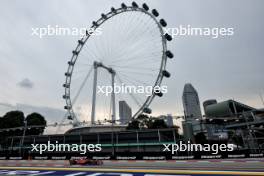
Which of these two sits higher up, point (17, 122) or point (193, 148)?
point (17, 122)

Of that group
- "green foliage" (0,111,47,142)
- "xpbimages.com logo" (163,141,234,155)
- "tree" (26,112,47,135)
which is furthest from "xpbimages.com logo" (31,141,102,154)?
"xpbimages.com logo" (163,141,234,155)

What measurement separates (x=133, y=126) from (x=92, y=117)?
95.8ft

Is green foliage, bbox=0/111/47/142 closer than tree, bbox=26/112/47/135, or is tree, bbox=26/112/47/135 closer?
green foliage, bbox=0/111/47/142

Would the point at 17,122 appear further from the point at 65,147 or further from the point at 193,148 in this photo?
the point at 193,148

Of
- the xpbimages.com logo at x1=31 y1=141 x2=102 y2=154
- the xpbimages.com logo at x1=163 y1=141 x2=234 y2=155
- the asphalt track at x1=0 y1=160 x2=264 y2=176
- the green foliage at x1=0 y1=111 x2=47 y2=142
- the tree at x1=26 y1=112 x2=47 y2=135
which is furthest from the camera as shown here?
the tree at x1=26 y1=112 x2=47 y2=135

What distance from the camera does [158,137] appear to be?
189 feet

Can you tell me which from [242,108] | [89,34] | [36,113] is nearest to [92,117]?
[89,34]

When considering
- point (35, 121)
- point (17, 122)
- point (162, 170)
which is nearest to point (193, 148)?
point (162, 170)

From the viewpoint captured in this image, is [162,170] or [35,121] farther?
[35,121]

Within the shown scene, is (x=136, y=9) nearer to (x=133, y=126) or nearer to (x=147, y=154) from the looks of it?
(x=147, y=154)

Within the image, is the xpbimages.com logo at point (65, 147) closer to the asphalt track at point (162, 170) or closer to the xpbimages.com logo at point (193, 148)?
the xpbimages.com logo at point (193, 148)

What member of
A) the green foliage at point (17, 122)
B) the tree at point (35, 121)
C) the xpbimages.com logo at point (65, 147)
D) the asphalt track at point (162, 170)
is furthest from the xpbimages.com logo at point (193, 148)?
the tree at point (35, 121)

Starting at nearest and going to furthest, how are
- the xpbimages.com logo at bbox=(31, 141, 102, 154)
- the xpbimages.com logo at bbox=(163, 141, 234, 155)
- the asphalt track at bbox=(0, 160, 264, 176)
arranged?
the asphalt track at bbox=(0, 160, 264, 176), the xpbimages.com logo at bbox=(163, 141, 234, 155), the xpbimages.com logo at bbox=(31, 141, 102, 154)

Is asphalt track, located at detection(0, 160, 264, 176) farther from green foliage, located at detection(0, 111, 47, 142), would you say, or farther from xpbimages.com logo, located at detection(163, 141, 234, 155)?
green foliage, located at detection(0, 111, 47, 142)
